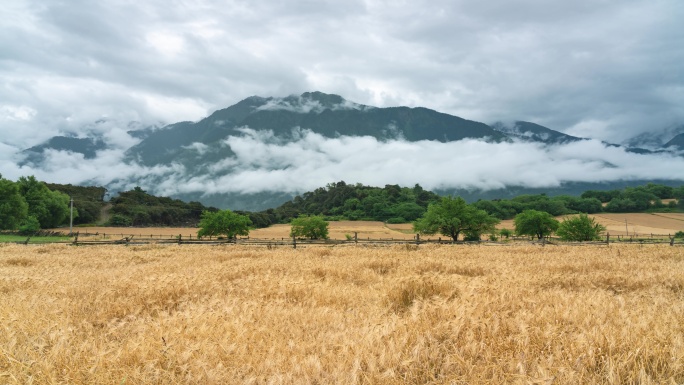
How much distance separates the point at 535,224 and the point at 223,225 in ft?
213

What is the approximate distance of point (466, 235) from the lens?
7138cm

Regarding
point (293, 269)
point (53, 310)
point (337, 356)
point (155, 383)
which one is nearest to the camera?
point (155, 383)

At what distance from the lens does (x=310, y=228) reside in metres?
70.4

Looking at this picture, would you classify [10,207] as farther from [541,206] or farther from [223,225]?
[541,206]

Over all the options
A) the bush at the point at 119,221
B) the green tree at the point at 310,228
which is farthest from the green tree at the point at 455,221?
the bush at the point at 119,221

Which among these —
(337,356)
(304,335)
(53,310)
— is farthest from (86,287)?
(337,356)

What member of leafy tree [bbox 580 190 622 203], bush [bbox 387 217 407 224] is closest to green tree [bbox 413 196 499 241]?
bush [bbox 387 217 407 224]

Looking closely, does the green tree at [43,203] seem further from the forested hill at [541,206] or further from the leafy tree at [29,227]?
the forested hill at [541,206]

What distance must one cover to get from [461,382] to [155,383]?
2607 mm

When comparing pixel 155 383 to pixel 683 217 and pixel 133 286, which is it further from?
pixel 683 217

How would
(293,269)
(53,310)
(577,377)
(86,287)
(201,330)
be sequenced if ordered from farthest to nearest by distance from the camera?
(293,269) → (86,287) → (53,310) → (201,330) → (577,377)

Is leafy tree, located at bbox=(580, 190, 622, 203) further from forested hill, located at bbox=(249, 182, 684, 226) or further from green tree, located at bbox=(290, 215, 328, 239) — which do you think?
green tree, located at bbox=(290, 215, 328, 239)

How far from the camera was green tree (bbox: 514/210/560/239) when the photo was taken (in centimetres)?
8312

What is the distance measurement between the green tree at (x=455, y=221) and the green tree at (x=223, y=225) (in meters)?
33.2
